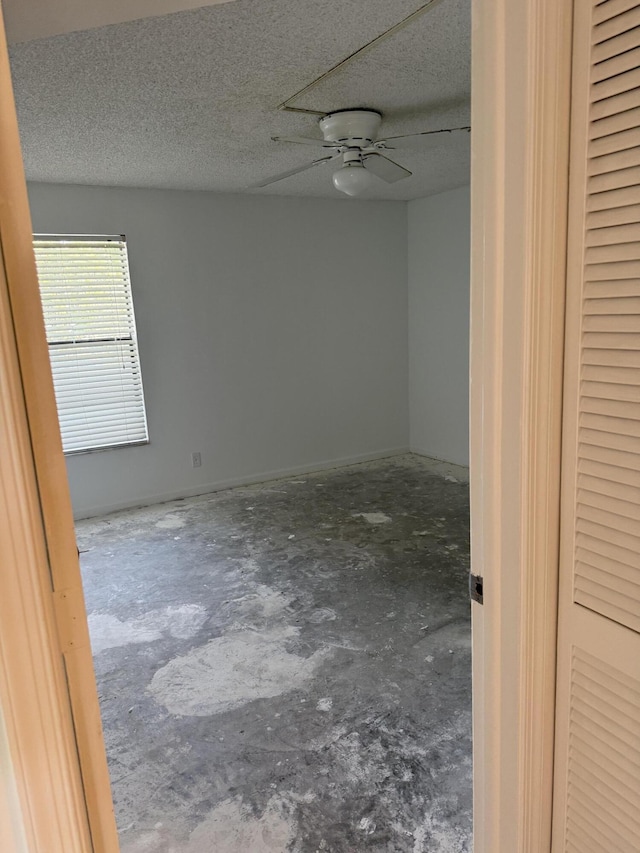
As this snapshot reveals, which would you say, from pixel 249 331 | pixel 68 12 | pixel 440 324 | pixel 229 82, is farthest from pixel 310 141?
pixel 440 324

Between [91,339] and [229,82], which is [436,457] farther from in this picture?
[229,82]

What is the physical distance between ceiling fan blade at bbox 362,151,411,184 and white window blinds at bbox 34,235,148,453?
2.21m

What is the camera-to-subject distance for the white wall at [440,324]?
17.2 feet

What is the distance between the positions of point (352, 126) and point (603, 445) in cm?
240

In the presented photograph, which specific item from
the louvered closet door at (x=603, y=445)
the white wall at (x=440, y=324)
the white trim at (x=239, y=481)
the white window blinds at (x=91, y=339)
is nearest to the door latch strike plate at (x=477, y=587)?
the louvered closet door at (x=603, y=445)

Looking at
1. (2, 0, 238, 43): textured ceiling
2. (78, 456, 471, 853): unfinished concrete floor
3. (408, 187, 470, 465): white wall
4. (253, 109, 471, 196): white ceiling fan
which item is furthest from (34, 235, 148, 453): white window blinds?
(2, 0, 238, 43): textured ceiling

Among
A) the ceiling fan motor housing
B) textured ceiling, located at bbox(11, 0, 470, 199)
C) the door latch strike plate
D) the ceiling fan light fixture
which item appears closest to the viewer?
the door latch strike plate

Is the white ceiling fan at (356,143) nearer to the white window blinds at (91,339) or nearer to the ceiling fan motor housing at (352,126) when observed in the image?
the ceiling fan motor housing at (352,126)

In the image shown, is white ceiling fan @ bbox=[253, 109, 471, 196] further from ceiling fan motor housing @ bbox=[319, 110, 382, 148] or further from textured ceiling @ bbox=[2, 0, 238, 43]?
textured ceiling @ bbox=[2, 0, 238, 43]

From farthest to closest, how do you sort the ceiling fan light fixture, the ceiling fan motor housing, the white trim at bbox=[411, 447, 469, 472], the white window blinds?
the white trim at bbox=[411, 447, 469, 472], the white window blinds, the ceiling fan light fixture, the ceiling fan motor housing

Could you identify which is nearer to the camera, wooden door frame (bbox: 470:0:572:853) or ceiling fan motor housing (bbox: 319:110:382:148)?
wooden door frame (bbox: 470:0:572:853)

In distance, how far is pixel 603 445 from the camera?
3.17 ft

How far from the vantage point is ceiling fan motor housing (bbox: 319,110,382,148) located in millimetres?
2793

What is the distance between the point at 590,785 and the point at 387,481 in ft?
13.4
